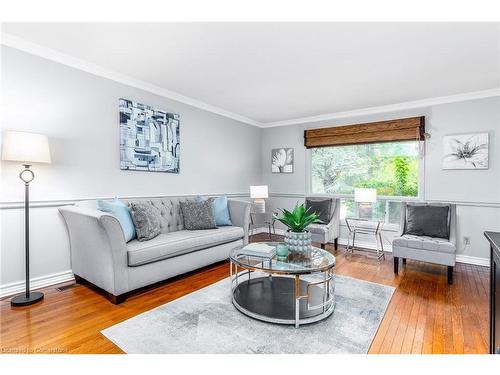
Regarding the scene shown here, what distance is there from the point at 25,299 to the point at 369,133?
16.0ft

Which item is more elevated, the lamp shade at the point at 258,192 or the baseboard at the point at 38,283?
the lamp shade at the point at 258,192

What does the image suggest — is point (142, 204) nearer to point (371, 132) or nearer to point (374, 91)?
point (374, 91)

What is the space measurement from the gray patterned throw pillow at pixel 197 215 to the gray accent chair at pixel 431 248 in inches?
92.1

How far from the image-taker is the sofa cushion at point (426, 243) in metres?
2.87

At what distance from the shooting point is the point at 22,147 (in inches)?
86.0

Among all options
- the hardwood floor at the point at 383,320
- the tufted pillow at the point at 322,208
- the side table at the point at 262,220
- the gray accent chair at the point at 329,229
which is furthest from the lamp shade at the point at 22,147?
the side table at the point at 262,220

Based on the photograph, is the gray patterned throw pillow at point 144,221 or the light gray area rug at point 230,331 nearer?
the light gray area rug at point 230,331

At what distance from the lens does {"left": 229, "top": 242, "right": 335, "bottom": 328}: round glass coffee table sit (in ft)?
6.38

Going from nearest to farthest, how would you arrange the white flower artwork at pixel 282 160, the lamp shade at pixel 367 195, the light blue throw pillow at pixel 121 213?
the light blue throw pillow at pixel 121 213 → the lamp shade at pixel 367 195 → the white flower artwork at pixel 282 160

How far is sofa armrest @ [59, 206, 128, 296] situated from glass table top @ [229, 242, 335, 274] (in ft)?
3.30

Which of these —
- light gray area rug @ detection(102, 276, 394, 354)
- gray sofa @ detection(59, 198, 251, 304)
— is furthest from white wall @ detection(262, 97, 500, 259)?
gray sofa @ detection(59, 198, 251, 304)

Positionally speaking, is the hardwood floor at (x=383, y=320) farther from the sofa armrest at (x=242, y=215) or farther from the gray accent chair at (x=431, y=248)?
the sofa armrest at (x=242, y=215)

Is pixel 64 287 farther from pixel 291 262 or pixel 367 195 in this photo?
pixel 367 195
